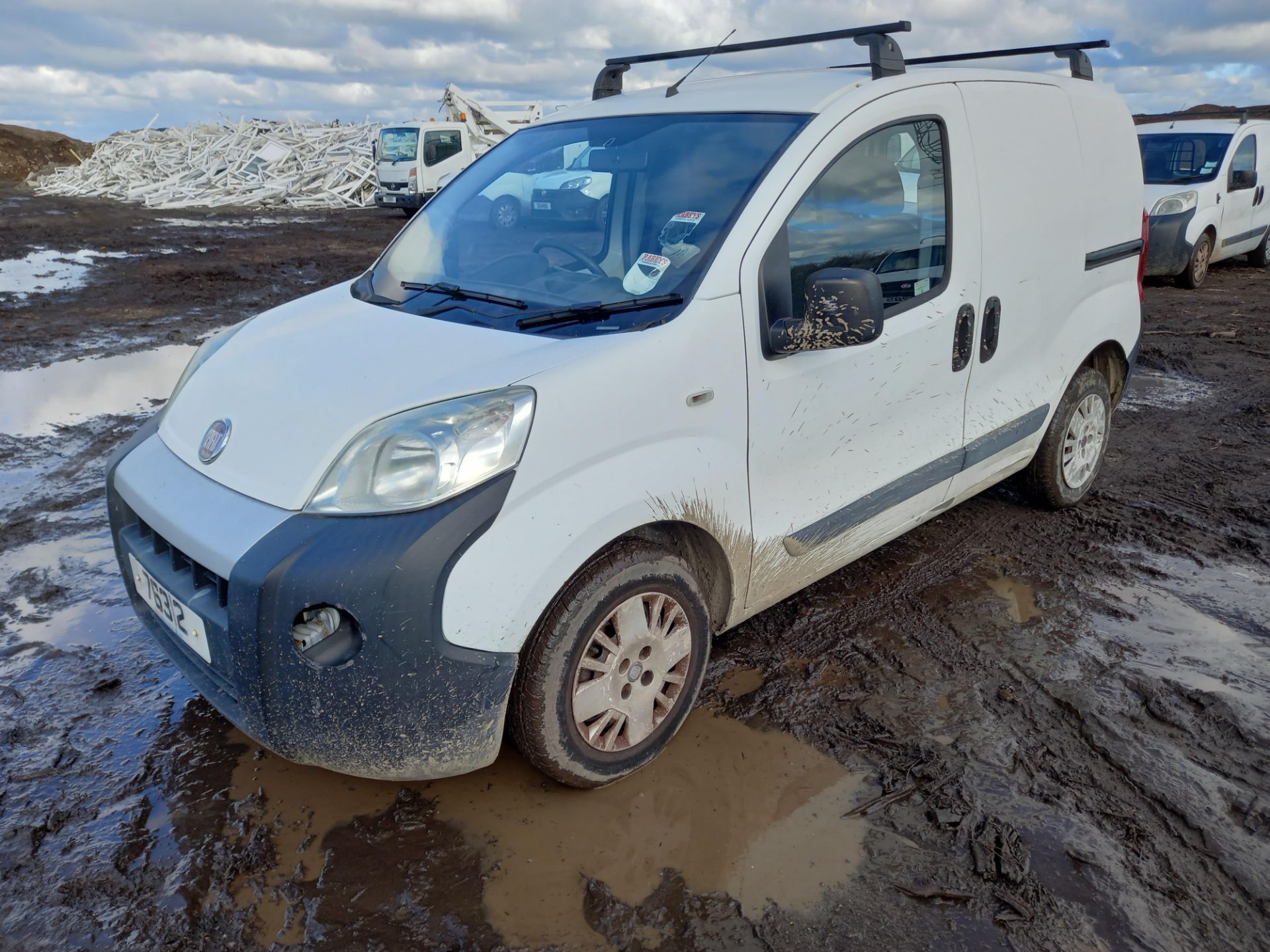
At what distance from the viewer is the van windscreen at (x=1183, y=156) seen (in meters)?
10.8

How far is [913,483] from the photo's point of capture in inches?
132

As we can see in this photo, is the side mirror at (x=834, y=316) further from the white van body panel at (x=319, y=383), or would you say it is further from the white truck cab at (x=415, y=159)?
the white truck cab at (x=415, y=159)

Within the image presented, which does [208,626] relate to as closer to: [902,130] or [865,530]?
[865,530]

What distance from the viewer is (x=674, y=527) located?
8.72 feet

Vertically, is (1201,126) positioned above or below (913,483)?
above

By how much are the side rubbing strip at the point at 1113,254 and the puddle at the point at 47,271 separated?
11301mm

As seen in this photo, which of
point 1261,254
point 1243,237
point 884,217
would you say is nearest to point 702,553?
point 884,217

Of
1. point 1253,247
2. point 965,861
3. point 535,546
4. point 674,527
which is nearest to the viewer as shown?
point 535,546

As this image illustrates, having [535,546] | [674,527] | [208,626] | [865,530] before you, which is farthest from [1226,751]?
[208,626]

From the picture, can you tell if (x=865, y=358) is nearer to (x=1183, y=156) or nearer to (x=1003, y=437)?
(x=1003, y=437)

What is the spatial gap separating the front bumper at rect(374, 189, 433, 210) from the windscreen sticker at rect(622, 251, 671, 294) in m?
22.2

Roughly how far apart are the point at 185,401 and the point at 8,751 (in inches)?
47.1

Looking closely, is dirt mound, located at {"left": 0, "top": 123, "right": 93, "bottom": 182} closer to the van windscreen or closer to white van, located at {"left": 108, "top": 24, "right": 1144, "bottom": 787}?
the van windscreen

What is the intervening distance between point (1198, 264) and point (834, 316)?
10.4 meters
